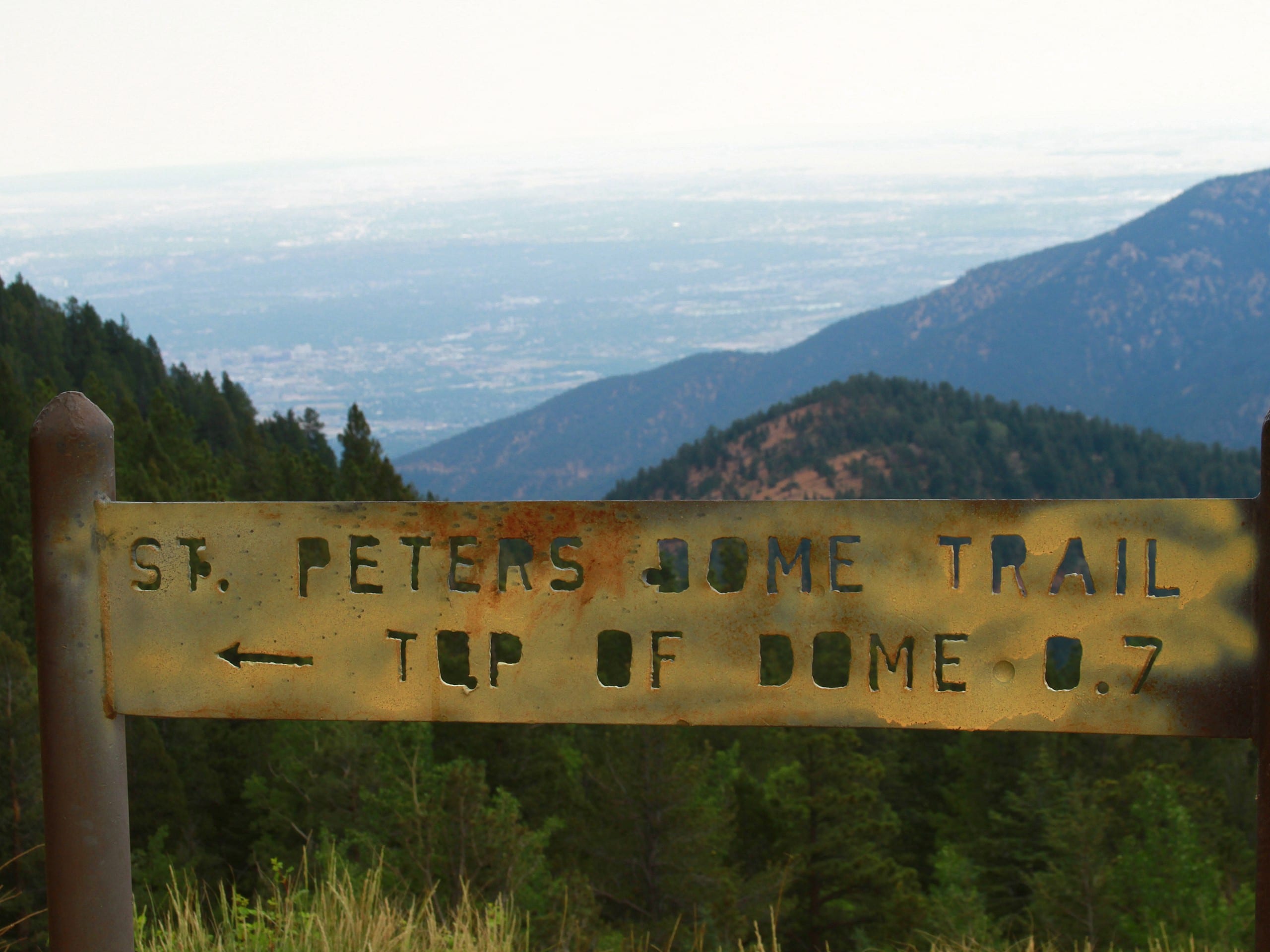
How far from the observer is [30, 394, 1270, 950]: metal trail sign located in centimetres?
266

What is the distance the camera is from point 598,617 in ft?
9.12

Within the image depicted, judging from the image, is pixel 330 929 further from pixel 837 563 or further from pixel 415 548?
pixel 837 563

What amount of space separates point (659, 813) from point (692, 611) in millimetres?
26656

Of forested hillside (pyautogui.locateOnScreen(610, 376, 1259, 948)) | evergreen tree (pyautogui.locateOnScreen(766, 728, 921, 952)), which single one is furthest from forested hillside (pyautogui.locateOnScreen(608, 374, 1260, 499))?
evergreen tree (pyautogui.locateOnScreen(766, 728, 921, 952))

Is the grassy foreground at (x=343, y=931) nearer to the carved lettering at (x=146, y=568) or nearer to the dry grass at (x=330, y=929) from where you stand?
the dry grass at (x=330, y=929)

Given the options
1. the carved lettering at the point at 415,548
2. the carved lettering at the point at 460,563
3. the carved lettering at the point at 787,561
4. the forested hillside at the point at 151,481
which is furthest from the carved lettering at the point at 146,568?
the forested hillside at the point at 151,481

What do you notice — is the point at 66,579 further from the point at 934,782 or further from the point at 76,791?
the point at 934,782

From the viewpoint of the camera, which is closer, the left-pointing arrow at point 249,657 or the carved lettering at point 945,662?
the carved lettering at point 945,662

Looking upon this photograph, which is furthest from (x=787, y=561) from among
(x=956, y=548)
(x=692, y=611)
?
(x=956, y=548)

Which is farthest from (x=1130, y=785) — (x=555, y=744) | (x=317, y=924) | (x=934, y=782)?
(x=317, y=924)

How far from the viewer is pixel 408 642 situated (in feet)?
9.35

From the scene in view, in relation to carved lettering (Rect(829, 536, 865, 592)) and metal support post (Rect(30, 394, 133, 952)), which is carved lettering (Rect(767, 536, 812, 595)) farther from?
metal support post (Rect(30, 394, 133, 952))

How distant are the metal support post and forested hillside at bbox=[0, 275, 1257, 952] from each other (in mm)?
1414

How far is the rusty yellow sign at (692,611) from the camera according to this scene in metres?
2.66
